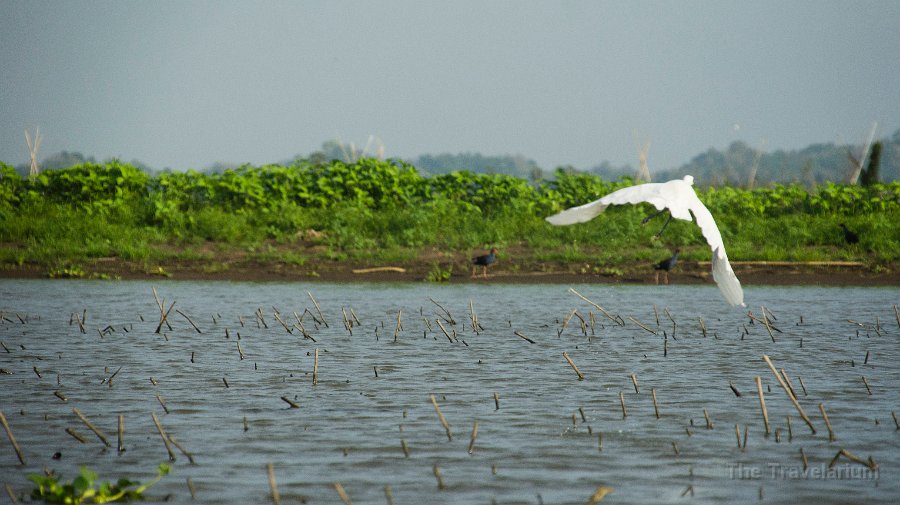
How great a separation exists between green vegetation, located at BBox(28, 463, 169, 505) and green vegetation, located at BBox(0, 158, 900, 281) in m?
13.5

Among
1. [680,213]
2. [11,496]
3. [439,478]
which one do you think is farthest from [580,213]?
[11,496]

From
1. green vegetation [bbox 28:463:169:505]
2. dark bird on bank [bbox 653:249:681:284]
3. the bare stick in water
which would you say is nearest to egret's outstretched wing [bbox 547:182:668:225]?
the bare stick in water

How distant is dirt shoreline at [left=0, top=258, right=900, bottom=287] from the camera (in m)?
19.7

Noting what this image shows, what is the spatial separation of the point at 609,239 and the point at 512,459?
1469 cm

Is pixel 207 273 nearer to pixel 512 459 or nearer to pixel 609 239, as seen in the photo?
pixel 609 239

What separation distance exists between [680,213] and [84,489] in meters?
5.07

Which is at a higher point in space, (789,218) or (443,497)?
(789,218)

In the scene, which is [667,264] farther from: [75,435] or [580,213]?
[75,435]

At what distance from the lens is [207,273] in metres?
20.3

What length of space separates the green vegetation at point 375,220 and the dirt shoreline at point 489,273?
0.50 feet

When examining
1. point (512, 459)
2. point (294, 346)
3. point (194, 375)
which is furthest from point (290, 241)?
point (512, 459)

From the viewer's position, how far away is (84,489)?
239 inches

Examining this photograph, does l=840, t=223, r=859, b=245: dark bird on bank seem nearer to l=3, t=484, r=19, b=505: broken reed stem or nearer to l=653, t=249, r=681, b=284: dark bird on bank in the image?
l=653, t=249, r=681, b=284: dark bird on bank

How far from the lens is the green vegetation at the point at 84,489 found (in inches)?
239
